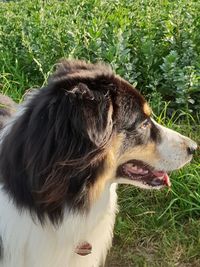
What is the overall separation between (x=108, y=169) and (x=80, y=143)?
0.30 m

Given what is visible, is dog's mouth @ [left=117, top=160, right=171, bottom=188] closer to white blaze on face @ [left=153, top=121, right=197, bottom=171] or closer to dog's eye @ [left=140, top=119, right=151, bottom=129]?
white blaze on face @ [left=153, top=121, right=197, bottom=171]

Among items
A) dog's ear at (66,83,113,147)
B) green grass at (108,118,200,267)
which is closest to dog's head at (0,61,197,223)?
dog's ear at (66,83,113,147)

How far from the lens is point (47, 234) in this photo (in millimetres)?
2494

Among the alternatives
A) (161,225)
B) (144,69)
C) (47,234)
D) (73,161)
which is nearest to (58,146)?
(73,161)

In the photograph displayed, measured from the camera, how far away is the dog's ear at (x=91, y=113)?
2.14 metres

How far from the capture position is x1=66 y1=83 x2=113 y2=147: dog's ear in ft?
7.01

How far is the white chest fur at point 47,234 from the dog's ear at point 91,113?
0.43 metres

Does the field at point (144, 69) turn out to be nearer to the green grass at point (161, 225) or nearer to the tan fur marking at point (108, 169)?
the green grass at point (161, 225)

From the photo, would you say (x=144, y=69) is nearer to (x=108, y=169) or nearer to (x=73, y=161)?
(x=108, y=169)

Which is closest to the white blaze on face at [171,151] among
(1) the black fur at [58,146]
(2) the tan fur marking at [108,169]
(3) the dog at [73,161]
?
(3) the dog at [73,161]

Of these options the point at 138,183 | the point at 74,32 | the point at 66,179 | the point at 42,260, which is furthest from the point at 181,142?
the point at 74,32

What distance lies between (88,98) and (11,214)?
27.2 inches

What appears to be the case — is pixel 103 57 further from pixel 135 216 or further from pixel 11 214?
pixel 11 214

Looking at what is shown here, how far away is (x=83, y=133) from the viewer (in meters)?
2.14
